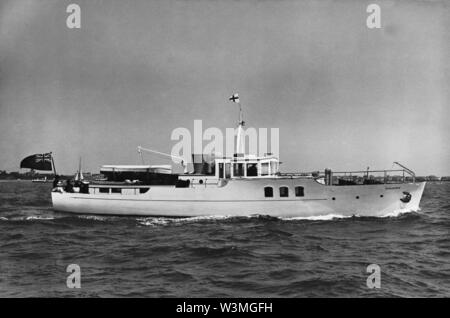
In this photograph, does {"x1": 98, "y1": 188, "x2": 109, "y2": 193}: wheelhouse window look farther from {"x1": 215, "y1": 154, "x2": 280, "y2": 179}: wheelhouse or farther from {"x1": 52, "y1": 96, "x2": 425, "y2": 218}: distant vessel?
{"x1": 215, "y1": 154, "x2": 280, "y2": 179}: wheelhouse

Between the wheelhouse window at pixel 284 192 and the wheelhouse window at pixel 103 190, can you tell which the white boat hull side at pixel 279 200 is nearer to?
the wheelhouse window at pixel 284 192

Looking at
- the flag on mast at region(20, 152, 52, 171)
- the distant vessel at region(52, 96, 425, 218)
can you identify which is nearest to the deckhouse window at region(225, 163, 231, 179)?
the distant vessel at region(52, 96, 425, 218)

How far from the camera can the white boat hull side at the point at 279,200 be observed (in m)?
26.5

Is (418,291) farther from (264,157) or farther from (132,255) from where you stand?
→ (264,157)

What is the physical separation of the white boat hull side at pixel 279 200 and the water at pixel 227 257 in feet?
2.92

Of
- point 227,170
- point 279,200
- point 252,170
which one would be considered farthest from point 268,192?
point 227,170

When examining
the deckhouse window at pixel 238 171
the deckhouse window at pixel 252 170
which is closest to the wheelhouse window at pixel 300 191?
the deckhouse window at pixel 252 170

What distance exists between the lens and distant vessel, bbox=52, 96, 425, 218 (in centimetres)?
2658

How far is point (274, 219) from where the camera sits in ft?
87.4

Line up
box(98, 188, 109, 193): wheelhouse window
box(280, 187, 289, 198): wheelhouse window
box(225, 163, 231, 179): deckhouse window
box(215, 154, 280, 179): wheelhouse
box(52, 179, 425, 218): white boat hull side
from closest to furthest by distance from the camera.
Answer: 1. box(52, 179, 425, 218): white boat hull side
2. box(280, 187, 289, 198): wheelhouse window
3. box(215, 154, 280, 179): wheelhouse
4. box(225, 163, 231, 179): deckhouse window
5. box(98, 188, 109, 193): wheelhouse window

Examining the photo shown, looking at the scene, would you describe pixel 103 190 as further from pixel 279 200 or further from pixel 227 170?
pixel 279 200

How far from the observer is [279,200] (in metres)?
26.8
